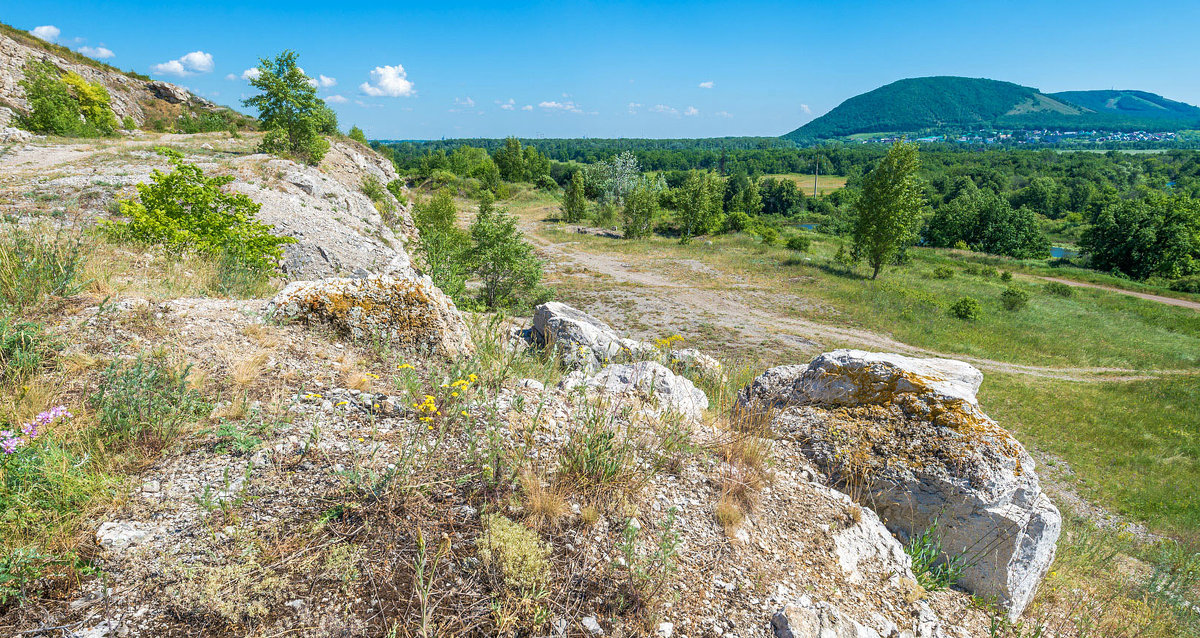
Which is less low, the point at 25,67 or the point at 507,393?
the point at 25,67

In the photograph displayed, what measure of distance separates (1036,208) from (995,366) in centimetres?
9189

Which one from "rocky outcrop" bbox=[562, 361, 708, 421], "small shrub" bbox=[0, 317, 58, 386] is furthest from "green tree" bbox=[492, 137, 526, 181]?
"small shrub" bbox=[0, 317, 58, 386]

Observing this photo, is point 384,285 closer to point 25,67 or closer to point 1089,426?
point 1089,426

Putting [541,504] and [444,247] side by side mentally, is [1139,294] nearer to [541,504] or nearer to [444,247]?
[444,247]

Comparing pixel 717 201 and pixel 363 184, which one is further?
pixel 717 201

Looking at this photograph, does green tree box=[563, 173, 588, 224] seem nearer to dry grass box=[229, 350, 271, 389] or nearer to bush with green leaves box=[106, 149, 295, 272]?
bush with green leaves box=[106, 149, 295, 272]

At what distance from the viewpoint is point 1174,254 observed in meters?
44.1

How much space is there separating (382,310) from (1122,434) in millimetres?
20961

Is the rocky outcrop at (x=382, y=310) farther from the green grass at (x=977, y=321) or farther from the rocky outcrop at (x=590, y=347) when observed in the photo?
the green grass at (x=977, y=321)

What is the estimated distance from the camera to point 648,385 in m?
5.32

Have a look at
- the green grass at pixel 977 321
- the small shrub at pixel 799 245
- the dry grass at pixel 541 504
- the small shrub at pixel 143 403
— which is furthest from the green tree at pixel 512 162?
the dry grass at pixel 541 504

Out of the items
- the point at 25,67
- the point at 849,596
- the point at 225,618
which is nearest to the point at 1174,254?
the point at 849,596

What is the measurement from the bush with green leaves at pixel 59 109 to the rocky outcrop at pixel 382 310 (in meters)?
34.1

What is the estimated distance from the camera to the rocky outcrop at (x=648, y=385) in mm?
5008
